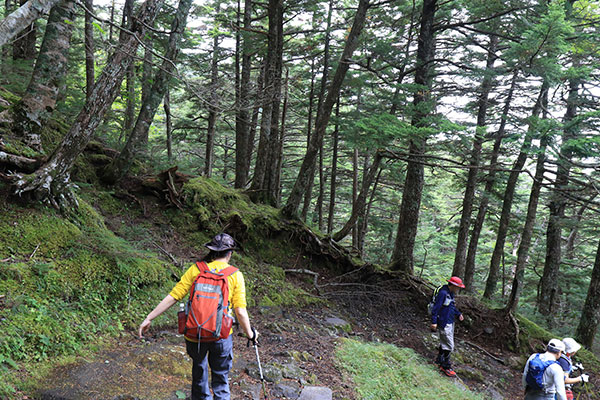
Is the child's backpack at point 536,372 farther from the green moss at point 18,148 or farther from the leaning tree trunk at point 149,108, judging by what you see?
the green moss at point 18,148

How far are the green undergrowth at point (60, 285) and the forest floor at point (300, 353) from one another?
34 centimetres

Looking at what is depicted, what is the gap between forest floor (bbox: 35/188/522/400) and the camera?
148 inches

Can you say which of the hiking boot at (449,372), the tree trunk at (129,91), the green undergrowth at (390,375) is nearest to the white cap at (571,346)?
→ the green undergrowth at (390,375)

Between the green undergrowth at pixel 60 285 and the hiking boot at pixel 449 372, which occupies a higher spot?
the green undergrowth at pixel 60 285

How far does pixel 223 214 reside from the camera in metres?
9.30

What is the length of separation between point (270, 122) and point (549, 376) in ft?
30.2

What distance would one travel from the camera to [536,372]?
4.93 meters

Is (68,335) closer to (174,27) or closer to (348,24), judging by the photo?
(174,27)

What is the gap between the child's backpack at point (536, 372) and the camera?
192 inches

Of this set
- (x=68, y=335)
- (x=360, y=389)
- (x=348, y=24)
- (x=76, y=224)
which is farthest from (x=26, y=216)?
(x=348, y=24)

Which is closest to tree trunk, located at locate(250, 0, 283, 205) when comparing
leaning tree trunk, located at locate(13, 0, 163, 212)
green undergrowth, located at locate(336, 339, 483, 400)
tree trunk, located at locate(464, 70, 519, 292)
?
leaning tree trunk, located at locate(13, 0, 163, 212)

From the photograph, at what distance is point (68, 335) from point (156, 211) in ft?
15.6

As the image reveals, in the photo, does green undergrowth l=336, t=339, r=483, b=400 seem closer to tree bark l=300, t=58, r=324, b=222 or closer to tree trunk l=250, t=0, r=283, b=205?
tree trunk l=250, t=0, r=283, b=205

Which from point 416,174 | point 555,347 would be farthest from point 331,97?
point 555,347
